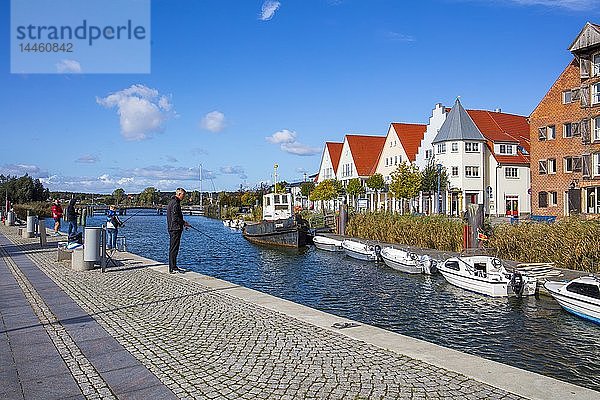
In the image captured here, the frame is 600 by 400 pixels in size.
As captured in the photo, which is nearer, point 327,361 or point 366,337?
point 327,361

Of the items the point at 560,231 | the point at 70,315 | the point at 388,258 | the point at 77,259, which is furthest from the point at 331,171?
the point at 70,315

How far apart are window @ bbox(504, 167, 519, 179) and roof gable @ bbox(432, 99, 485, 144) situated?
381cm

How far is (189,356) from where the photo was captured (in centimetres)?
685

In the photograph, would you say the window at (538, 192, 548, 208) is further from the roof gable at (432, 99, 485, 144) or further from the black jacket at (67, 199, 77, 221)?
the black jacket at (67, 199, 77, 221)

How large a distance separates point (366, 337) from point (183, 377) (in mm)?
2672

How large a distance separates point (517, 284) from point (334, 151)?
65.8m

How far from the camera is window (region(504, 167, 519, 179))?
181 feet

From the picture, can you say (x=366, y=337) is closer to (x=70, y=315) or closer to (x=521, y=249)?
(x=70, y=315)

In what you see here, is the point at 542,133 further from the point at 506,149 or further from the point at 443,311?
the point at 443,311

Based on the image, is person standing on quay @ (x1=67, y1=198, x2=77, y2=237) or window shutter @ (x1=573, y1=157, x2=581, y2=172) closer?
person standing on quay @ (x1=67, y1=198, x2=77, y2=237)

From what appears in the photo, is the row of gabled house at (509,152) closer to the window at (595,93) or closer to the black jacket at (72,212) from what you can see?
the window at (595,93)

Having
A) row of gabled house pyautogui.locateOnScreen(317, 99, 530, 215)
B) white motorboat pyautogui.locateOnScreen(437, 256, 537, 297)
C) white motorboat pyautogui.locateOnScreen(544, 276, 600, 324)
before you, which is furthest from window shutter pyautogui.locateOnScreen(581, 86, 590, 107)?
white motorboat pyautogui.locateOnScreen(544, 276, 600, 324)

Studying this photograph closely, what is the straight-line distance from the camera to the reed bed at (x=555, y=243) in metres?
18.6

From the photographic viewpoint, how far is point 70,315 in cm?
917
